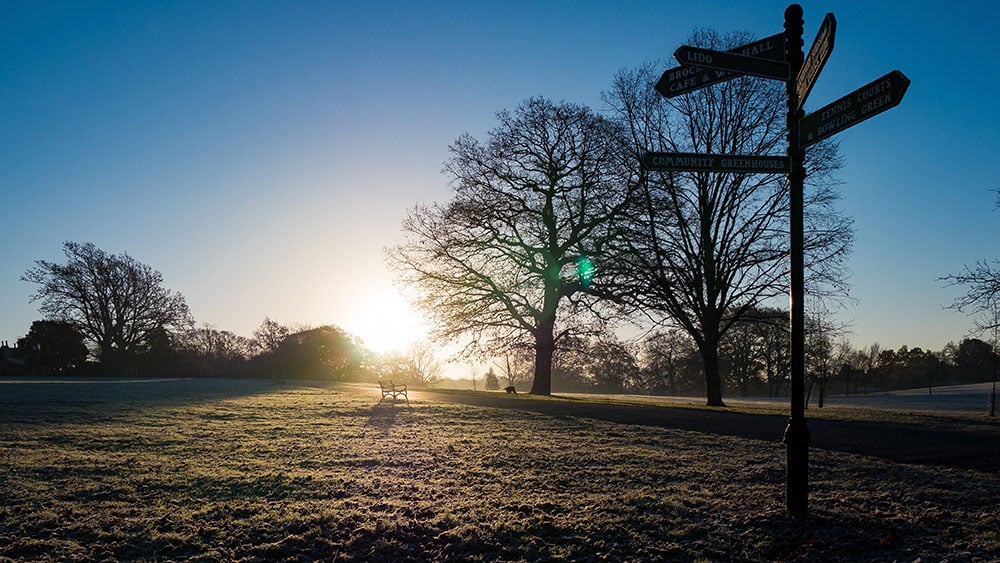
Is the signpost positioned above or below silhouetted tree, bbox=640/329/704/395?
above

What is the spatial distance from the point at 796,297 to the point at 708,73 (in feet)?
7.82

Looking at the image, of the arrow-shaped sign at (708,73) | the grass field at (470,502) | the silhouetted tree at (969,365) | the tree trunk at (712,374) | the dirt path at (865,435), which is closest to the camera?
the grass field at (470,502)

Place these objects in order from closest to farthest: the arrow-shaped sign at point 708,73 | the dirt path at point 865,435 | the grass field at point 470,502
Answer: the grass field at point 470,502 < the arrow-shaped sign at point 708,73 < the dirt path at point 865,435

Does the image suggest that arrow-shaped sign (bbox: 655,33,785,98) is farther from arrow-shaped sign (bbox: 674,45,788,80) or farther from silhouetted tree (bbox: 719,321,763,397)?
silhouetted tree (bbox: 719,321,763,397)

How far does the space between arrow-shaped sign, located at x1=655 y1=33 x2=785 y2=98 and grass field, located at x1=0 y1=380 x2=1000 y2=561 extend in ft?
13.8

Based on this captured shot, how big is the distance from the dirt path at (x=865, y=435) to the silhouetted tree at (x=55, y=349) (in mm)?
57629

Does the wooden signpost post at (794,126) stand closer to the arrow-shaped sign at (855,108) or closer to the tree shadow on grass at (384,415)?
Answer: the arrow-shaped sign at (855,108)

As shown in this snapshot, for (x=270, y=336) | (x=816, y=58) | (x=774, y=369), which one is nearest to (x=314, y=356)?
(x=270, y=336)

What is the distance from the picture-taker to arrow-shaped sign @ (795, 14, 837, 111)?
485 cm

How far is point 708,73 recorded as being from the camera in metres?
5.63

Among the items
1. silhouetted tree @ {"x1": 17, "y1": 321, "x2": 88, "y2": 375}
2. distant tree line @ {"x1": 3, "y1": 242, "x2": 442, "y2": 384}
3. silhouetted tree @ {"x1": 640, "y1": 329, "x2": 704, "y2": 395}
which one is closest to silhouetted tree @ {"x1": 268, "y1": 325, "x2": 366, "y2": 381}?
distant tree line @ {"x1": 3, "y1": 242, "x2": 442, "y2": 384}

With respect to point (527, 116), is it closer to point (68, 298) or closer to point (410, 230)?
point (410, 230)

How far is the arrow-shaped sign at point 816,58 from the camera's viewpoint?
15.9 feet

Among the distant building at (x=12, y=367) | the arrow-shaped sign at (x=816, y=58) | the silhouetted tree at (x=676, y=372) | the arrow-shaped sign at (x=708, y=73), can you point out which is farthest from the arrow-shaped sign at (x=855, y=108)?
the distant building at (x=12, y=367)
